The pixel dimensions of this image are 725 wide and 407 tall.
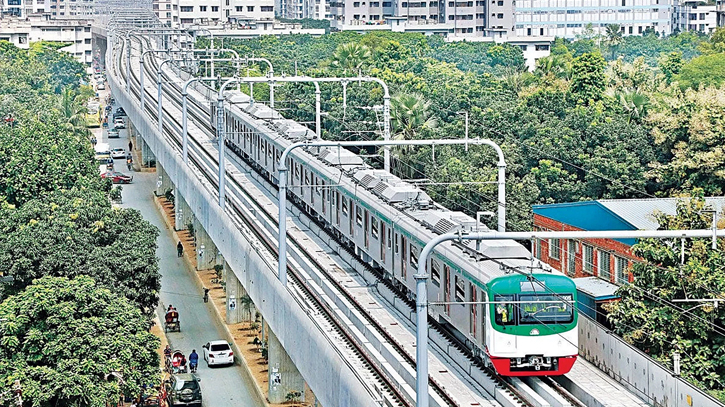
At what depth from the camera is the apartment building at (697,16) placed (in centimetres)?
18450

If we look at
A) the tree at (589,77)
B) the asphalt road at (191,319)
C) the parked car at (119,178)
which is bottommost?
the asphalt road at (191,319)

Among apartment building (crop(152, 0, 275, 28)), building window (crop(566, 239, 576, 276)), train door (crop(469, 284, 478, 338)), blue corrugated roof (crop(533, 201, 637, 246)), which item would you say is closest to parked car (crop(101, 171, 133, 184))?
blue corrugated roof (crop(533, 201, 637, 246))

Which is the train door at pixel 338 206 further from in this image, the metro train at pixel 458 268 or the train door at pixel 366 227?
the train door at pixel 366 227

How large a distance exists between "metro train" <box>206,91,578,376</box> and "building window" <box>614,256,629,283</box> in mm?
9300

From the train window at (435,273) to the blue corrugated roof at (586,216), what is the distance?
14193 mm

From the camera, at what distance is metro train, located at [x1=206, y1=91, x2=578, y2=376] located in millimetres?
27062

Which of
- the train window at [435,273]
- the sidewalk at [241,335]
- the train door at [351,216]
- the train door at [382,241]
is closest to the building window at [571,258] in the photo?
the train door at [351,216]

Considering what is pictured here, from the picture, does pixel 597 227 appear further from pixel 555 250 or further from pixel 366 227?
pixel 366 227

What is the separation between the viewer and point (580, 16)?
586ft

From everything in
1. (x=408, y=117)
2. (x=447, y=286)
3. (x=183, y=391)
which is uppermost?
(x=408, y=117)

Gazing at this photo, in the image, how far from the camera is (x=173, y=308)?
50.7 metres

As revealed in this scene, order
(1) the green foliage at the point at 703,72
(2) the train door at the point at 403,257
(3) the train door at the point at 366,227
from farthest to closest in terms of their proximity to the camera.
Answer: (1) the green foliage at the point at 703,72
(3) the train door at the point at 366,227
(2) the train door at the point at 403,257

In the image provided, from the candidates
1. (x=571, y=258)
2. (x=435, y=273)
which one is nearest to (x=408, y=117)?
(x=571, y=258)

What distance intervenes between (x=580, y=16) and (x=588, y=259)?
136m
